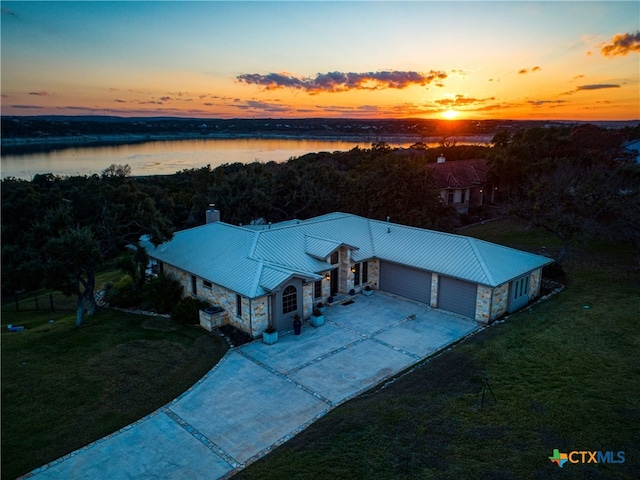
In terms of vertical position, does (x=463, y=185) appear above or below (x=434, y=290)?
above

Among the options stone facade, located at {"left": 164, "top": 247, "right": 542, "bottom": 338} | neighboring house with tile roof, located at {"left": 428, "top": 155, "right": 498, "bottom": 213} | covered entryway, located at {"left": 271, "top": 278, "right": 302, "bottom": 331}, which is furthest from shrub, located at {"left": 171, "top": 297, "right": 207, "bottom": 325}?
neighboring house with tile roof, located at {"left": 428, "top": 155, "right": 498, "bottom": 213}

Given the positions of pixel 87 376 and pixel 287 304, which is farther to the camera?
pixel 287 304

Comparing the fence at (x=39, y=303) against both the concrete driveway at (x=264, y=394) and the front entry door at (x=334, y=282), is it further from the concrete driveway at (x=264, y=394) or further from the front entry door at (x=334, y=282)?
the concrete driveway at (x=264, y=394)

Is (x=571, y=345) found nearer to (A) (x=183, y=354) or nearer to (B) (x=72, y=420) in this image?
(A) (x=183, y=354)

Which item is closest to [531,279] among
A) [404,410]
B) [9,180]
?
[404,410]

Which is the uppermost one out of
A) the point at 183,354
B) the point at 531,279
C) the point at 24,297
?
the point at 531,279

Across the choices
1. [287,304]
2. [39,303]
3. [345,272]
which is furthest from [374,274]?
[39,303]

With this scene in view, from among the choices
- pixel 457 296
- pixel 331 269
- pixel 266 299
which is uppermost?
pixel 331 269

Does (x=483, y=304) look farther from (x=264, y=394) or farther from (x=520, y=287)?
(x=264, y=394)
